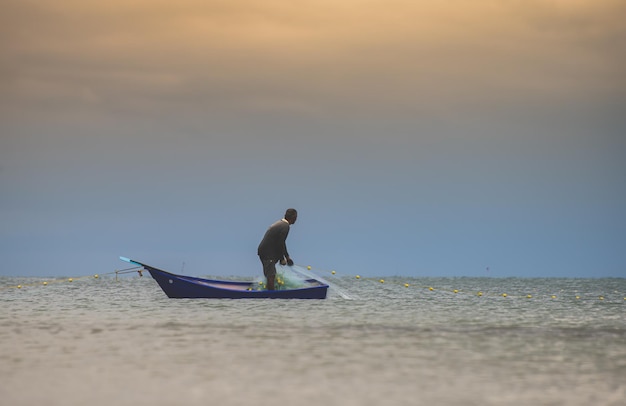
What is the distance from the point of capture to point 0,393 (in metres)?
11.3

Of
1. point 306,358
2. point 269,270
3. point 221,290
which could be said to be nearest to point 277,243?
point 269,270

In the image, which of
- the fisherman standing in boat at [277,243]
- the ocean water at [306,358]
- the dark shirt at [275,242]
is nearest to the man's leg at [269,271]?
the fisherman standing in boat at [277,243]

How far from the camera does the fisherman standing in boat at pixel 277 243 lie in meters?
25.2

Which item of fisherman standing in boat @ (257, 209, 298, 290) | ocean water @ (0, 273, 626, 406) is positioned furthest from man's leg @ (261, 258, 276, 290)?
ocean water @ (0, 273, 626, 406)

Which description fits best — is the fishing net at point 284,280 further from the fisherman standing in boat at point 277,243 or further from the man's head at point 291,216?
the man's head at point 291,216

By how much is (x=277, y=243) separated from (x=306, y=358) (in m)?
10.4

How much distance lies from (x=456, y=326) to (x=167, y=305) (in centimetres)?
999

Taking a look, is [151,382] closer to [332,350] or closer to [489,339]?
[332,350]

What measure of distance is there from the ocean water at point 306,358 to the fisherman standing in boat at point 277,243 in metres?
1.40

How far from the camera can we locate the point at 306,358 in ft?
49.6

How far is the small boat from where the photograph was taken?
26.3 metres

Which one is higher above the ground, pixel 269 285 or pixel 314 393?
pixel 269 285

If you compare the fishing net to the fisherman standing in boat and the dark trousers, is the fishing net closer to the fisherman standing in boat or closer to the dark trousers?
the dark trousers

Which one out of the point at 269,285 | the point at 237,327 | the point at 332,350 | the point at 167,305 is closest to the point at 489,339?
the point at 332,350
